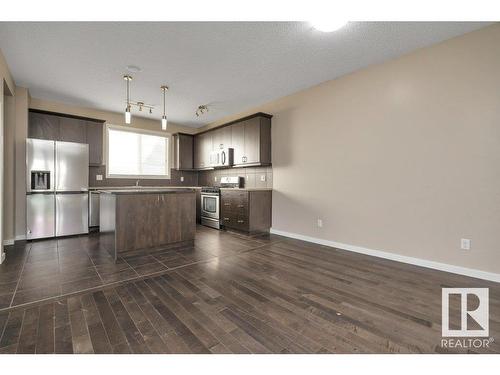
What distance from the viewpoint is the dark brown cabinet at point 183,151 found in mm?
6336

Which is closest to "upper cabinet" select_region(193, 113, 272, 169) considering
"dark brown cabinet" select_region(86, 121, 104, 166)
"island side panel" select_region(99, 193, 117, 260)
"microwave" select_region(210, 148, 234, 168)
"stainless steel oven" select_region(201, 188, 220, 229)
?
"microwave" select_region(210, 148, 234, 168)

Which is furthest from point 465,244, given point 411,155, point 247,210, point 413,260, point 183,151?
point 183,151

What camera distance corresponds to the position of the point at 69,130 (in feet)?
15.4

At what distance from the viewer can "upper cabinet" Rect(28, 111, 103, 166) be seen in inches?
173

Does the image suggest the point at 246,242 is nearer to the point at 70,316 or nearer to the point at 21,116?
the point at 70,316

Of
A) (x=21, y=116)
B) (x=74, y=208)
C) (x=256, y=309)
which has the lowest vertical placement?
(x=256, y=309)

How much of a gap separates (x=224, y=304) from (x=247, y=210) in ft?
8.55

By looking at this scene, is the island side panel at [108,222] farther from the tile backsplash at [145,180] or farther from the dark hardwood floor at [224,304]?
the tile backsplash at [145,180]

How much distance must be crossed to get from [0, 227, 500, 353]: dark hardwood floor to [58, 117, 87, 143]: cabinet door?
238cm

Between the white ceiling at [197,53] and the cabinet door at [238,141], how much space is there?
881mm

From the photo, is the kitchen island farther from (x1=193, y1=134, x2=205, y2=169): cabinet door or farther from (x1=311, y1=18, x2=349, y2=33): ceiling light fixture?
(x1=193, y1=134, x2=205, y2=169): cabinet door
